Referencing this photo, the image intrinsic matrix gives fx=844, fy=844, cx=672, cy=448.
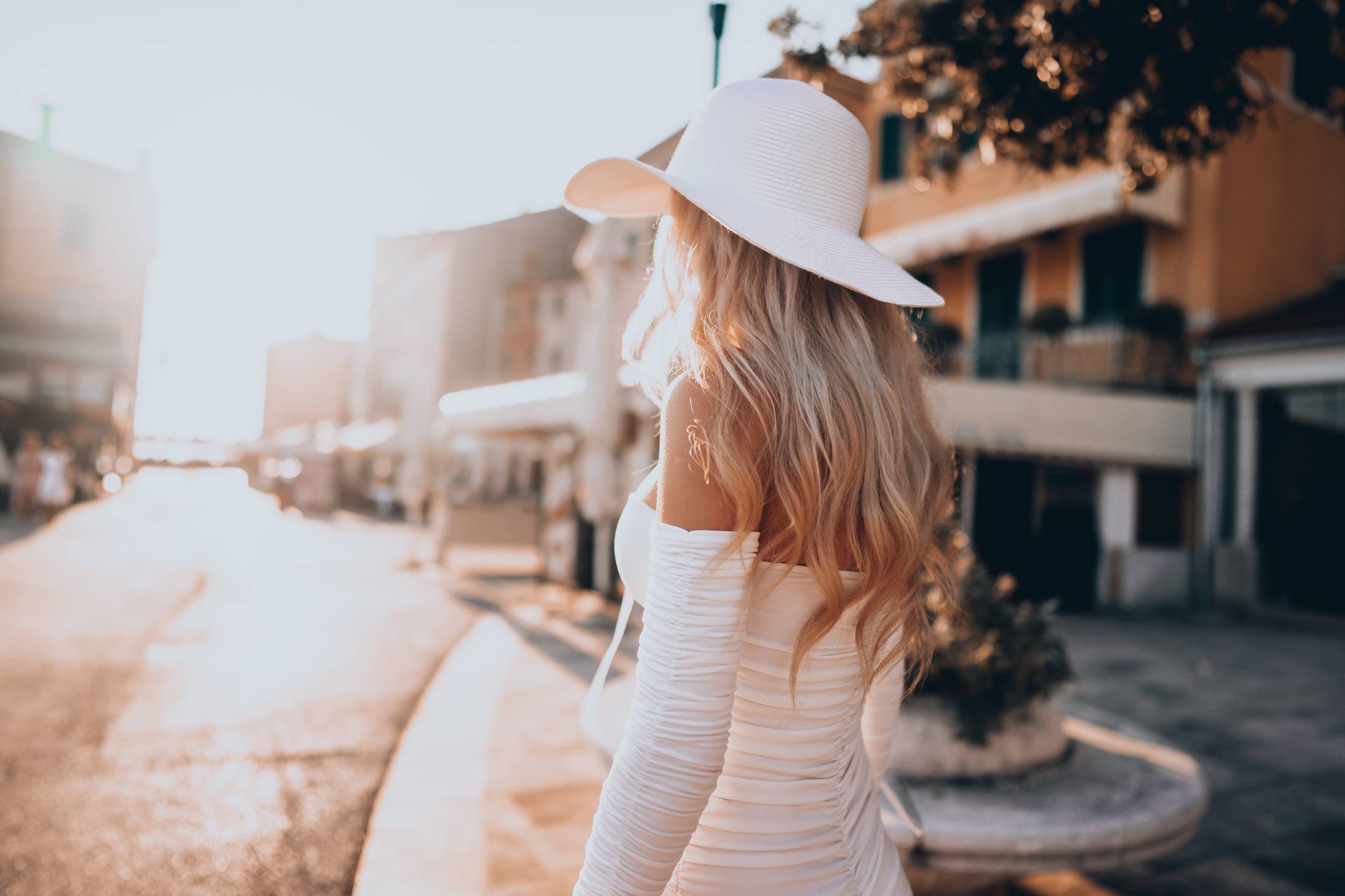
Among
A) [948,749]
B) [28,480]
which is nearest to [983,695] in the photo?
[948,749]

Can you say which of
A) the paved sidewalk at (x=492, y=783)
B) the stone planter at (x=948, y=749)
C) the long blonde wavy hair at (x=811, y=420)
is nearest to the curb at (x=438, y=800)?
the paved sidewalk at (x=492, y=783)

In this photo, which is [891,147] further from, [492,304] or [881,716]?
[492,304]

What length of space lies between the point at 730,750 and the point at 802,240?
722mm

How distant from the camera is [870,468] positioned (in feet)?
3.59

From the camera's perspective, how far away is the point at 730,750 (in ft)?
3.98

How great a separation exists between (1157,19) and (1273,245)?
40.9 ft

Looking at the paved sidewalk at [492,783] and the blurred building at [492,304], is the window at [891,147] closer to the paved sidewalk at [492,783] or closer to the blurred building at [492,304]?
the paved sidewalk at [492,783]

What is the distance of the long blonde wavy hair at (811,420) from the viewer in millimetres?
1053

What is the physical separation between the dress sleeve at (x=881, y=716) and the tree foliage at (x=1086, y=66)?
109 inches

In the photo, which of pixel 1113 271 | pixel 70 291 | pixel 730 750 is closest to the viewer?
pixel 730 750

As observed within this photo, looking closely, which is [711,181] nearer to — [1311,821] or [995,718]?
[995,718]

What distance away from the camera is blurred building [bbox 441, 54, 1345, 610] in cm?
1000

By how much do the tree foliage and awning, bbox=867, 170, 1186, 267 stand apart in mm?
6982

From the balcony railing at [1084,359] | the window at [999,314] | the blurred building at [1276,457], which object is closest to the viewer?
the blurred building at [1276,457]
